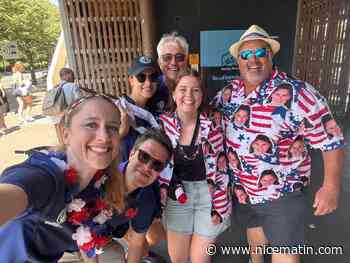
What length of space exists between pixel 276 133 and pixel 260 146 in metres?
0.12

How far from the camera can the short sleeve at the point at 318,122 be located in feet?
Result: 5.22

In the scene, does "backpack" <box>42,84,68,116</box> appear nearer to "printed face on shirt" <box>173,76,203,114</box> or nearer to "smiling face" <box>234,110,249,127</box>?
"printed face on shirt" <box>173,76,203,114</box>

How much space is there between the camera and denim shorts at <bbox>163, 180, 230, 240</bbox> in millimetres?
1889

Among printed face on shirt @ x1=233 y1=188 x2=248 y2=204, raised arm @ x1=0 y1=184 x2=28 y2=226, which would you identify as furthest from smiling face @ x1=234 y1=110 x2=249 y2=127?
raised arm @ x1=0 y1=184 x2=28 y2=226

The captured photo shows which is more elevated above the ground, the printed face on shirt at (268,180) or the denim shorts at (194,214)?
the printed face on shirt at (268,180)

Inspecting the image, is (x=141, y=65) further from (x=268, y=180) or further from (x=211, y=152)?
(x=268, y=180)

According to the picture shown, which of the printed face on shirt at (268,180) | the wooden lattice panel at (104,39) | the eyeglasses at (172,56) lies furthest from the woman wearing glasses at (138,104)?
the wooden lattice panel at (104,39)

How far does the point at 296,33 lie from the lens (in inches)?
159

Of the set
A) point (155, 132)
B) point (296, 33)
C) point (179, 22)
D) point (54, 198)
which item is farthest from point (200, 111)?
point (296, 33)

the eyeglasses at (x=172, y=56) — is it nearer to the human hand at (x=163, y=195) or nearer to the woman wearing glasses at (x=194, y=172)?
the woman wearing glasses at (x=194, y=172)

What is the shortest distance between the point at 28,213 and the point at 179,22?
3.53 metres

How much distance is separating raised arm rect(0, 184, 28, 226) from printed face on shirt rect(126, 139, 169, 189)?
707 millimetres

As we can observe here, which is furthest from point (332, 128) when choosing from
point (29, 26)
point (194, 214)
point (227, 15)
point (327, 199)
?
point (29, 26)

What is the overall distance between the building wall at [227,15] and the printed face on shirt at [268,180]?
109 inches
